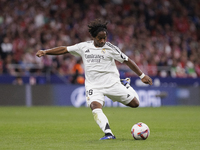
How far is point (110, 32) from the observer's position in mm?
25516

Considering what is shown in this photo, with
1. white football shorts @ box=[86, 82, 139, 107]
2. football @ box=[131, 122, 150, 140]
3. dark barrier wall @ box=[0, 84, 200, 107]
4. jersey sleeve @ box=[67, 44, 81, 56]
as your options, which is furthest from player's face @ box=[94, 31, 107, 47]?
dark barrier wall @ box=[0, 84, 200, 107]

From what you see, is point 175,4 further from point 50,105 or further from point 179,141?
point 179,141

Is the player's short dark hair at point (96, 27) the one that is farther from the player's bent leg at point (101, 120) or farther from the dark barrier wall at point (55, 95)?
the dark barrier wall at point (55, 95)

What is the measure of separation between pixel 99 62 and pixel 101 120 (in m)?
1.14

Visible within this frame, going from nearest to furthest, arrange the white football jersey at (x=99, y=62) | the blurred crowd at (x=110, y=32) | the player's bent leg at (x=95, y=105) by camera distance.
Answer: the player's bent leg at (x=95, y=105)
the white football jersey at (x=99, y=62)
the blurred crowd at (x=110, y=32)

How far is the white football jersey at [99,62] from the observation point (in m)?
8.10

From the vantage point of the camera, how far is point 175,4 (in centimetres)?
2978

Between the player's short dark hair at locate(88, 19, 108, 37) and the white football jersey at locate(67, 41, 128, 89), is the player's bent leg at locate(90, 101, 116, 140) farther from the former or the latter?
the player's short dark hair at locate(88, 19, 108, 37)

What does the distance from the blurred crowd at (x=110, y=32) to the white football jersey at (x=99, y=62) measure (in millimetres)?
12873

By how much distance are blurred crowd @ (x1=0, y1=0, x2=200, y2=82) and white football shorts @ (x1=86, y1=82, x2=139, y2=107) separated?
12790mm

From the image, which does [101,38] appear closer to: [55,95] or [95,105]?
[95,105]

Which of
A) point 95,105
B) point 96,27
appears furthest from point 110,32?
point 95,105

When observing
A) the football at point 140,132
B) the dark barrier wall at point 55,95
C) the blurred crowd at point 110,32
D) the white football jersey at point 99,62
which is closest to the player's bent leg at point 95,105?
the white football jersey at point 99,62

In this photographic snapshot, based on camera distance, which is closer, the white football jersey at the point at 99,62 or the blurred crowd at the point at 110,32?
the white football jersey at the point at 99,62
